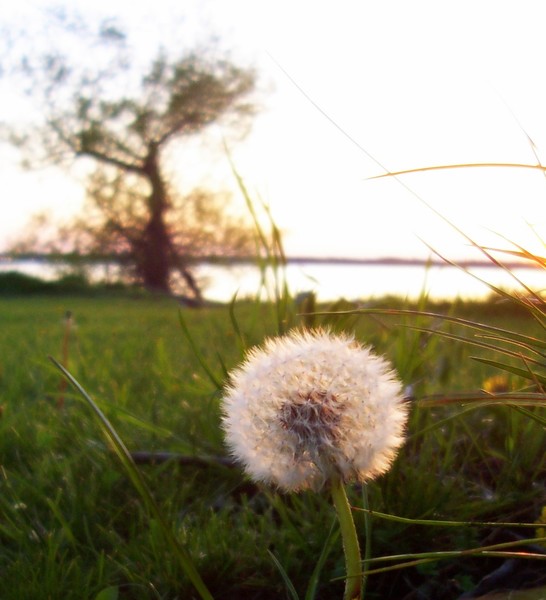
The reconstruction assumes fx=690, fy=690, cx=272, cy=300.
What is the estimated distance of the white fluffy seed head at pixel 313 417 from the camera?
41.3 inches

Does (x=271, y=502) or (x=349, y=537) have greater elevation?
(x=349, y=537)

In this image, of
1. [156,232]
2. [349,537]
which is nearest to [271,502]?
[349,537]

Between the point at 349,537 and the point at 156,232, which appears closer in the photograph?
the point at 349,537

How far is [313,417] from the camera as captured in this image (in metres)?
1.06

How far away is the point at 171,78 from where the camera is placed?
1401 cm

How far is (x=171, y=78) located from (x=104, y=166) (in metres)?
2.25

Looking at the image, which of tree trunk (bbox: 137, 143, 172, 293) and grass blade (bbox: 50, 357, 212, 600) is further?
tree trunk (bbox: 137, 143, 172, 293)

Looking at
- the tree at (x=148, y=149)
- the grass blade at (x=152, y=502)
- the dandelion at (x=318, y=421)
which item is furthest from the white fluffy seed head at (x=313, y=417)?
the tree at (x=148, y=149)

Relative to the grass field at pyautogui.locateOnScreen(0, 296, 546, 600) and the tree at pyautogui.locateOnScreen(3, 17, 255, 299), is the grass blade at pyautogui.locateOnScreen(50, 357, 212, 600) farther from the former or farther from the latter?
the tree at pyautogui.locateOnScreen(3, 17, 255, 299)

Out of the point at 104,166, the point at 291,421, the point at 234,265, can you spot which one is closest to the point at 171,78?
the point at 104,166

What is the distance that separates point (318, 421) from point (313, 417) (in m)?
0.01

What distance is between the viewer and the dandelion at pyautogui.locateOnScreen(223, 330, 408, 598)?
1.04 metres

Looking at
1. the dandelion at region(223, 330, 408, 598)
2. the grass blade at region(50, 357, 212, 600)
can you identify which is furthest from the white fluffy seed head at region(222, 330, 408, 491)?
the grass blade at region(50, 357, 212, 600)

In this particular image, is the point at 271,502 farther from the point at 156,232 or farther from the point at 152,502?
the point at 156,232
